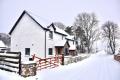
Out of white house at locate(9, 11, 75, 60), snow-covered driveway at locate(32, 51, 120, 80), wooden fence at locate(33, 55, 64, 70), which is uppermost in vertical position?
white house at locate(9, 11, 75, 60)

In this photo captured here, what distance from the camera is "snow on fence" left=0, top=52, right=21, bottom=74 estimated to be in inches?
243

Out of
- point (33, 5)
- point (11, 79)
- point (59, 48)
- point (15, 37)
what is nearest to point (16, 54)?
point (11, 79)

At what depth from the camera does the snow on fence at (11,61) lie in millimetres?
Result: 6162

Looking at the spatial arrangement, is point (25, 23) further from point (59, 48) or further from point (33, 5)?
point (33, 5)

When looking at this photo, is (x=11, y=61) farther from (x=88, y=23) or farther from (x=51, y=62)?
(x=88, y=23)

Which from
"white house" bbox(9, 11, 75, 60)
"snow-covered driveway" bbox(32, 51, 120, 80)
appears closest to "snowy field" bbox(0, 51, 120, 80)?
"snow-covered driveway" bbox(32, 51, 120, 80)

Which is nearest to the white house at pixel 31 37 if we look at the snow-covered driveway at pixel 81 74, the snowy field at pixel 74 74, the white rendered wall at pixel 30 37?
the white rendered wall at pixel 30 37

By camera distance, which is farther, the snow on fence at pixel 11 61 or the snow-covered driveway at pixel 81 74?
the snow on fence at pixel 11 61

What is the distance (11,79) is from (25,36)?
8.89m

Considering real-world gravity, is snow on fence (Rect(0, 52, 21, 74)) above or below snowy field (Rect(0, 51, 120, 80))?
above

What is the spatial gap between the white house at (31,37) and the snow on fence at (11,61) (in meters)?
6.29

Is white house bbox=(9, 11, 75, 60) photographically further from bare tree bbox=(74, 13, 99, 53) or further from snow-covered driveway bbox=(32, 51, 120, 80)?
snow-covered driveway bbox=(32, 51, 120, 80)

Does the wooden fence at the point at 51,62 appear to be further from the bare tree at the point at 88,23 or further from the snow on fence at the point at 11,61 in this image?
the bare tree at the point at 88,23

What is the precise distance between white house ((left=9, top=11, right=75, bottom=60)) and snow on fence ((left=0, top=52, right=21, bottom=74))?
6.29 m
